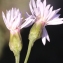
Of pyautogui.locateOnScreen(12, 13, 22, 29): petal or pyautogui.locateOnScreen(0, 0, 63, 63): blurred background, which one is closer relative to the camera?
pyautogui.locateOnScreen(12, 13, 22, 29): petal

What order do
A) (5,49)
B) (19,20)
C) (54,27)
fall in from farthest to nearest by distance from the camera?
(54,27), (5,49), (19,20)

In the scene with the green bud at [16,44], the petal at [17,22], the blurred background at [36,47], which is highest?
the petal at [17,22]

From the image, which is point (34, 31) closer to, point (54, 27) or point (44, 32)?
point (44, 32)

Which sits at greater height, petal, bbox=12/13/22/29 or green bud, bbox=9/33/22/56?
petal, bbox=12/13/22/29

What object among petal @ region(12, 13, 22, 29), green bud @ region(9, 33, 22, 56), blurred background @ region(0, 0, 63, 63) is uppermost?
petal @ region(12, 13, 22, 29)

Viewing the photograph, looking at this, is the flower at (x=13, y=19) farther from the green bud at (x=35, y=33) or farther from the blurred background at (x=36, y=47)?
the blurred background at (x=36, y=47)

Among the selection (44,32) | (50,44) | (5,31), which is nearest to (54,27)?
(50,44)

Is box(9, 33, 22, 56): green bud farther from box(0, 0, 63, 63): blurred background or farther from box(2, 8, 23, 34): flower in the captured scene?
box(0, 0, 63, 63): blurred background

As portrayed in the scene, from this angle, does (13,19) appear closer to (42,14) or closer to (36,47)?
(42,14)

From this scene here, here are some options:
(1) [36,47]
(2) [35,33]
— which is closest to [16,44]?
(2) [35,33]

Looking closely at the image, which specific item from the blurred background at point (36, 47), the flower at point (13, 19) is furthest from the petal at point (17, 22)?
the blurred background at point (36, 47)

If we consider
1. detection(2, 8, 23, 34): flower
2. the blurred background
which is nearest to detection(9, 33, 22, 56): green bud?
detection(2, 8, 23, 34): flower
